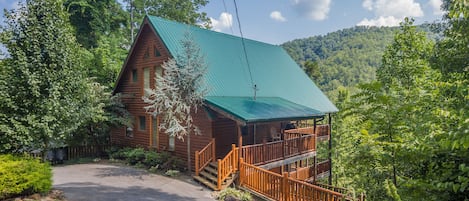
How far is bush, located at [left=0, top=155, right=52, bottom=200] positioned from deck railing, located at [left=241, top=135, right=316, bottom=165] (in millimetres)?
6613

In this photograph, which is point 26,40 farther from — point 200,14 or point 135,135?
point 200,14

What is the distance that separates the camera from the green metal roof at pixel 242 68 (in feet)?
48.7

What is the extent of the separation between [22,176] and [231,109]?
271 inches

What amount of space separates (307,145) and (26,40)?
12160mm

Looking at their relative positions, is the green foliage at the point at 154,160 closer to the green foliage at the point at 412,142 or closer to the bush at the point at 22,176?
the bush at the point at 22,176

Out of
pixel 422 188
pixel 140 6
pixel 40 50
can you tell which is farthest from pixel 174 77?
pixel 140 6

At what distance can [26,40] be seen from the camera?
8820 millimetres

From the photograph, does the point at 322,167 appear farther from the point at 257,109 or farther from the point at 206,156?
the point at 206,156

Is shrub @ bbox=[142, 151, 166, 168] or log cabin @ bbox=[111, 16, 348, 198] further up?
log cabin @ bbox=[111, 16, 348, 198]

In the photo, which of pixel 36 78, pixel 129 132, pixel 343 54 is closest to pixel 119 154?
pixel 129 132

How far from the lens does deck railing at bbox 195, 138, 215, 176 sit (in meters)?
12.3

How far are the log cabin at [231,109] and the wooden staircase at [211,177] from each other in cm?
4

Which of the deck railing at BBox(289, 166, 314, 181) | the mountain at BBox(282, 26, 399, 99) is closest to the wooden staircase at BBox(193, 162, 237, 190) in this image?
the deck railing at BBox(289, 166, 314, 181)

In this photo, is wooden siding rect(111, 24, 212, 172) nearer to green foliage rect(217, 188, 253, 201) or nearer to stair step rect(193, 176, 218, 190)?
stair step rect(193, 176, 218, 190)
